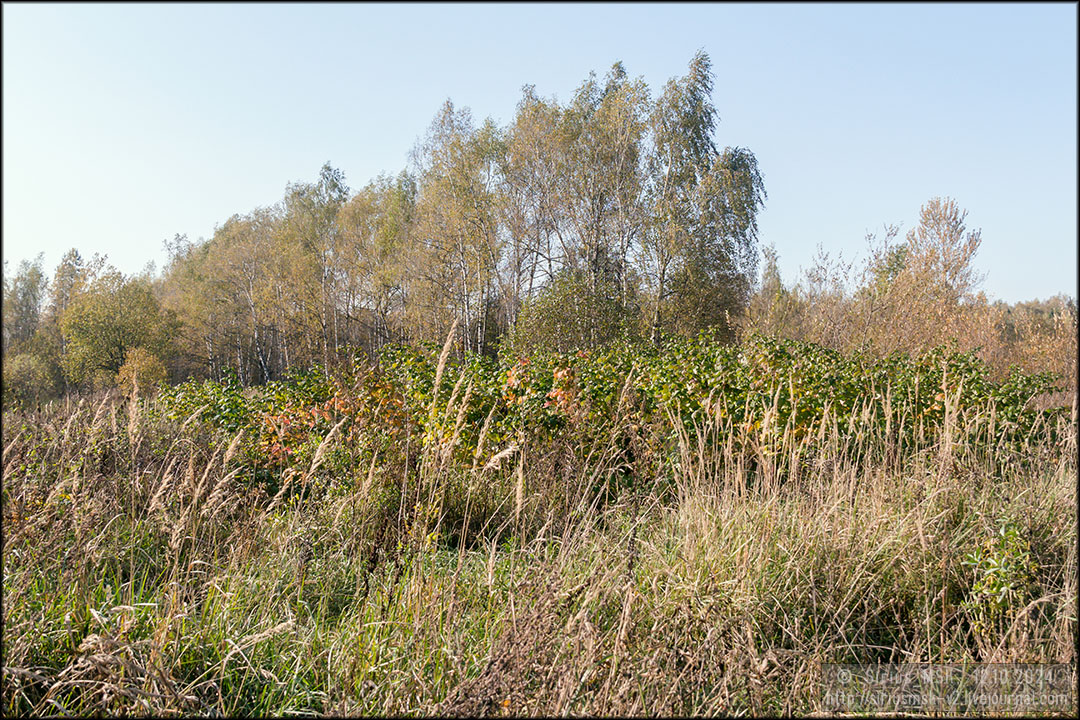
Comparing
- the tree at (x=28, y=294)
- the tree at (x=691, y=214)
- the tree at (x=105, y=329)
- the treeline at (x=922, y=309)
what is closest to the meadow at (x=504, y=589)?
the treeline at (x=922, y=309)

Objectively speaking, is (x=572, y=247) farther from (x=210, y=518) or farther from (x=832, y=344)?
(x=210, y=518)

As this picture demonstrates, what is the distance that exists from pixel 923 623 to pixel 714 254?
58.9ft

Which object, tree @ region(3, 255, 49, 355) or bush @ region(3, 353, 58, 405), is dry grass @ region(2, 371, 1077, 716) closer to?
bush @ region(3, 353, 58, 405)

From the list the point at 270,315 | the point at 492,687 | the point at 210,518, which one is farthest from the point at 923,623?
the point at 270,315

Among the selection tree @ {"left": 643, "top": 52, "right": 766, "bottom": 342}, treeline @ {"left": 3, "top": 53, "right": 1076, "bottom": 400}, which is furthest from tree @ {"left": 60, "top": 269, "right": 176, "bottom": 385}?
tree @ {"left": 643, "top": 52, "right": 766, "bottom": 342}

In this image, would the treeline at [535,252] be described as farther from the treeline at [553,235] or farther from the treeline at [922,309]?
the treeline at [922,309]

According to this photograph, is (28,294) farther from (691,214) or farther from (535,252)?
(691,214)

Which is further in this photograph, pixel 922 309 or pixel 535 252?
pixel 535 252

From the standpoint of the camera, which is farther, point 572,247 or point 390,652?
point 572,247

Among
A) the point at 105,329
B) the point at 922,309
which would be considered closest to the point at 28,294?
the point at 105,329

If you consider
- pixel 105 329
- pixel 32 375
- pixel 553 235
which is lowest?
pixel 32 375

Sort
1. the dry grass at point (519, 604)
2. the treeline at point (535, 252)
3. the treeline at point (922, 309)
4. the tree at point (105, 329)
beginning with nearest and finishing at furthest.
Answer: the dry grass at point (519, 604) → the treeline at point (922, 309) → the treeline at point (535, 252) → the tree at point (105, 329)

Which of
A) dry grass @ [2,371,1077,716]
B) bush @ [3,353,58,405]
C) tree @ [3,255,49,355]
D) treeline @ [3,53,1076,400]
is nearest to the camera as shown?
dry grass @ [2,371,1077,716]

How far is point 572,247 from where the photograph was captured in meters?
21.0
